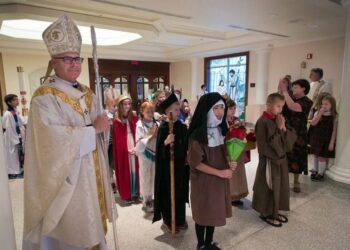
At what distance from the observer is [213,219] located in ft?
6.34

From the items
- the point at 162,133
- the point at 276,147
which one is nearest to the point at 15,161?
the point at 162,133

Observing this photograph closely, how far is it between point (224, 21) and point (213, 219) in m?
3.90

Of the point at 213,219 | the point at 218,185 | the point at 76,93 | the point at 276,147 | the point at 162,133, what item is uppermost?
the point at 76,93

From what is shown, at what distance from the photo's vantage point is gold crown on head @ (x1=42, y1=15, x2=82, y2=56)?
145 centimetres

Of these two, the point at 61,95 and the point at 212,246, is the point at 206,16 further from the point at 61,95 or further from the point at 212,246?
the point at 212,246

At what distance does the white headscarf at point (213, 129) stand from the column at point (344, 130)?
8.93 feet

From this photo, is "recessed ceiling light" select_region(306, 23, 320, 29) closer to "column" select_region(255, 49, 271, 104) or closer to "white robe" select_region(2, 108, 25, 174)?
"column" select_region(255, 49, 271, 104)

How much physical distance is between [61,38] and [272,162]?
2203 millimetres

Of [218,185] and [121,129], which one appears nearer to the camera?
[218,185]

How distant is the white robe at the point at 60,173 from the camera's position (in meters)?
1.37

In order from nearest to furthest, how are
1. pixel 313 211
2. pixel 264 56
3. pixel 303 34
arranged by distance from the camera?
pixel 313 211 < pixel 303 34 < pixel 264 56

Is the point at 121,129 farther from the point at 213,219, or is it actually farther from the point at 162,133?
the point at 213,219

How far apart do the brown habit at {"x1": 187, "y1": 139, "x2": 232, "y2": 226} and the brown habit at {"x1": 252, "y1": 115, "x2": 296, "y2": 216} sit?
0.75 m

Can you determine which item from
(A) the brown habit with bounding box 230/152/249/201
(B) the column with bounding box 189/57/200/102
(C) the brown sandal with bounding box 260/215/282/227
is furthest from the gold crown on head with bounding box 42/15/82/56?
(B) the column with bounding box 189/57/200/102
